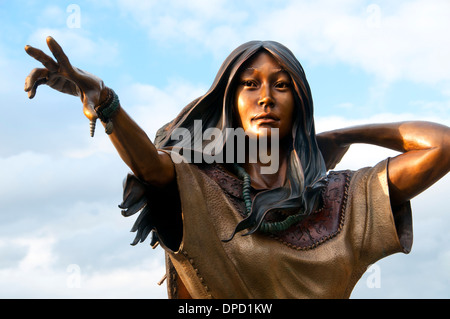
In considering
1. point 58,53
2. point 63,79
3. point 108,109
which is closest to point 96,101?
point 108,109

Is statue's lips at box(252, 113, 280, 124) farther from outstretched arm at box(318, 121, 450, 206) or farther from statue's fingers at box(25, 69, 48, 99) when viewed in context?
statue's fingers at box(25, 69, 48, 99)

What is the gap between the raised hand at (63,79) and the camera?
A: 459 cm

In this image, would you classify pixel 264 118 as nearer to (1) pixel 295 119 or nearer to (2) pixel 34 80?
(1) pixel 295 119

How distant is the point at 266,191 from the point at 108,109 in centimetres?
139

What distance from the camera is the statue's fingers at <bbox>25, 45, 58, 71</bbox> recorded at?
458cm

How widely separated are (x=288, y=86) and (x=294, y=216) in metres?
1.00

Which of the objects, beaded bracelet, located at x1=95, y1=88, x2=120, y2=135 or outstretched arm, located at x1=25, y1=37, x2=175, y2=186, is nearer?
outstretched arm, located at x1=25, y1=37, x2=175, y2=186

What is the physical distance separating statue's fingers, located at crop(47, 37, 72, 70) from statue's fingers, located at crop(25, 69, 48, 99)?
0.12m

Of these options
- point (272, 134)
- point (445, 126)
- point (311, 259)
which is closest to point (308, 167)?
point (272, 134)

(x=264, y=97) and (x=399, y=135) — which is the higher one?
(x=264, y=97)

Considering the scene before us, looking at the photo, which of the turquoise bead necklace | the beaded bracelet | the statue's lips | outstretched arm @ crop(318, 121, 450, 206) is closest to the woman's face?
the statue's lips

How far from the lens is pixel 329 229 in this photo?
5609 millimetres

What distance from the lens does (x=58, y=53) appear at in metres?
4.59
